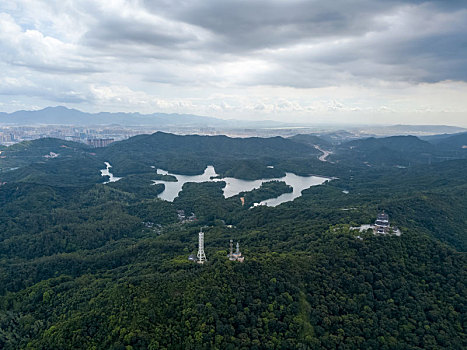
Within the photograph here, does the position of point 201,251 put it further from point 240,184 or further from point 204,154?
point 204,154

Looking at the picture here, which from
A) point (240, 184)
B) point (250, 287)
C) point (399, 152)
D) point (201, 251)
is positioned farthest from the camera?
point (399, 152)

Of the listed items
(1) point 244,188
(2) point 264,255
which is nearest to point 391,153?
(1) point 244,188

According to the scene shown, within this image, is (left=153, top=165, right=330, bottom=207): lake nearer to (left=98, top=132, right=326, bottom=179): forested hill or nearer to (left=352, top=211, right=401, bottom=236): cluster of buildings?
(left=98, top=132, right=326, bottom=179): forested hill

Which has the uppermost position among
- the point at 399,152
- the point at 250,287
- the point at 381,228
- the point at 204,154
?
the point at 381,228

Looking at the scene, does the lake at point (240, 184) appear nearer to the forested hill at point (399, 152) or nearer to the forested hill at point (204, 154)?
the forested hill at point (204, 154)

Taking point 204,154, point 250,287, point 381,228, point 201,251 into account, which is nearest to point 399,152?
point 204,154

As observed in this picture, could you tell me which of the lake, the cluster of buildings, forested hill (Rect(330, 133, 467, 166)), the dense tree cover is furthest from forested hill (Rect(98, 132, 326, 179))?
the cluster of buildings

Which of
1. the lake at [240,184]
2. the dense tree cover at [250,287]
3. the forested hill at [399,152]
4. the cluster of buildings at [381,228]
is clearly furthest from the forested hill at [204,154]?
the cluster of buildings at [381,228]

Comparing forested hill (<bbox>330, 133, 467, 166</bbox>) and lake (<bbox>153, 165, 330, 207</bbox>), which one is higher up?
forested hill (<bbox>330, 133, 467, 166</bbox>)

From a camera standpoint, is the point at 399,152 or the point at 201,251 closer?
the point at 201,251
